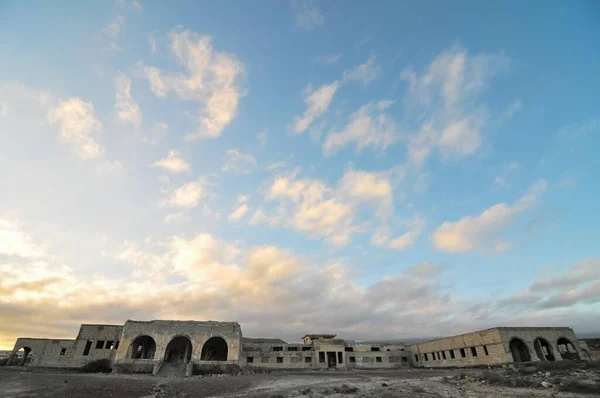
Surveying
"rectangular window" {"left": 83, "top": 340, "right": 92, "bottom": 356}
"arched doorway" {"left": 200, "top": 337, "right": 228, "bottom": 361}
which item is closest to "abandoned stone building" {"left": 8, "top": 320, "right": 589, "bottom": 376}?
"arched doorway" {"left": 200, "top": 337, "right": 228, "bottom": 361}

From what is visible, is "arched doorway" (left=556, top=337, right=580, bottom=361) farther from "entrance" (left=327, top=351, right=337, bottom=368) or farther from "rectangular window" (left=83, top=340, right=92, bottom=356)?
"rectangular window" (left=83, top=340, right=92, bottom=356)

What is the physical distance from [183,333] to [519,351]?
138ft

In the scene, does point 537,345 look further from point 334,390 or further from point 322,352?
point 334,390

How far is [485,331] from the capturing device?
36938 millimetres

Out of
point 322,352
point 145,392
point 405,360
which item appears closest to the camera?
point 145,392

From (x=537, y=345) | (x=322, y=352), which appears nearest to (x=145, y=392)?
(x=322, y=352)

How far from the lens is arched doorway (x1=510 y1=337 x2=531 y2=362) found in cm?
3762

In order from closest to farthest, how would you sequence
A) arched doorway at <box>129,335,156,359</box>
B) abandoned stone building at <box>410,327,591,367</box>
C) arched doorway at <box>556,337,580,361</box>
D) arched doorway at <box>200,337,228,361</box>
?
abandoned stone building at <box>410,327,591,367</box> < arched doorway at <box>556,337,580,361</box> < arched doorway at <box>129,335,156,359</box> < arched doorway at <box>200,337,228,361</box>

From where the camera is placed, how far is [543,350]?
1489 inches

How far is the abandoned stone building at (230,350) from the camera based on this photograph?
35.2 m

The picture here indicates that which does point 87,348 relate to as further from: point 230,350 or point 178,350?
point 230,350

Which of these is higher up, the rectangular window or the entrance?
the rectangular window

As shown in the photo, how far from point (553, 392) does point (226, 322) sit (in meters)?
33.5

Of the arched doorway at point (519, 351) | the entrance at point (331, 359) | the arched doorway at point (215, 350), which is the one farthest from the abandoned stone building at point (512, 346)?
the arched doorway at point (215, 350)
